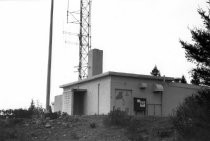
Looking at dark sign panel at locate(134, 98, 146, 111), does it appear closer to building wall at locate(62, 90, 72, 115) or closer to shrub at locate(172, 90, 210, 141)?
building wall at locate(62, 90, 72, 115)

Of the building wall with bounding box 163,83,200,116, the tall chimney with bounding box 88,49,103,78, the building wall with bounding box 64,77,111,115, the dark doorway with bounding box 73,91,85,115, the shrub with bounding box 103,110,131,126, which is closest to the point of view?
the shrub with bounding box 103,110,131,126

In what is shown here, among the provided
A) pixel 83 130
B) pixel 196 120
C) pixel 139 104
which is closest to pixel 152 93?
pixel 139 104

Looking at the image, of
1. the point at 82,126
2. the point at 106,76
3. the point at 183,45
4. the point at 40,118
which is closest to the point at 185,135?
the point at 183,45

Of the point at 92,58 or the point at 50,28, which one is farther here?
the point at 92,58

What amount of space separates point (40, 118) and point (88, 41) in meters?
18.5

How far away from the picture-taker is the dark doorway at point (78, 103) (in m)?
32.8

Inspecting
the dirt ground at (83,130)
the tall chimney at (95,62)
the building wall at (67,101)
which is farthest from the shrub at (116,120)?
the tall chimney at (95,62)

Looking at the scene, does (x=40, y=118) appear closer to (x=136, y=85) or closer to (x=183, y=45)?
(x=136, y=85)

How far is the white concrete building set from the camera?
28922 mm

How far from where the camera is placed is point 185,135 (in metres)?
16.4

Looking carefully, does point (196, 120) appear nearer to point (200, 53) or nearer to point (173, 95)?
point (200, 53)

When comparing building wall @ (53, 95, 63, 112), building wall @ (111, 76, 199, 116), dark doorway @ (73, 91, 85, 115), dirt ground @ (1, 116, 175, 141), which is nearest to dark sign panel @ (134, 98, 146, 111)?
building wall @ (111, 76, 199, 116)

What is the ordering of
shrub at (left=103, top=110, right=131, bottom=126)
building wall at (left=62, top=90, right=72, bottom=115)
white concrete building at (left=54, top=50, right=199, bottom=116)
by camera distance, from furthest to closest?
building wall at (left=62, top=90, right=72, bottom=115), white concrete building at (left=54, top=50, right=199, bottom=116), shrub at (left=103, top=110, right=131, bottom=126)

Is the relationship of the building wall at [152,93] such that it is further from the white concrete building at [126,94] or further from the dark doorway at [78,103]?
the dark doorway at [78,103]
